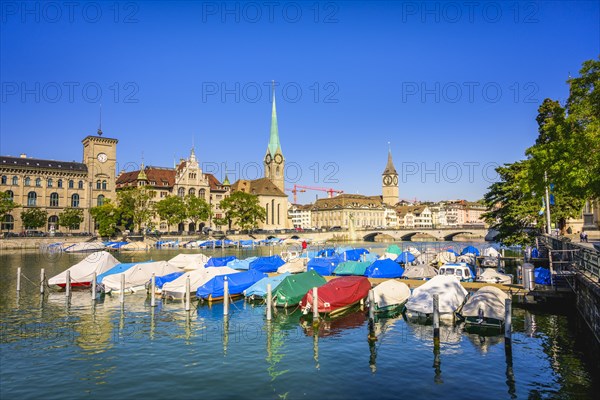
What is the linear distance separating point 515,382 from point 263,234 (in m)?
121

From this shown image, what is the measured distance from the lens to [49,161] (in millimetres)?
119312

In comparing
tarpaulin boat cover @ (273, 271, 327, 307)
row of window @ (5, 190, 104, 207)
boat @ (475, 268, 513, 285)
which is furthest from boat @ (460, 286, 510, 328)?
row of window @ (5, 190, 104, 207)

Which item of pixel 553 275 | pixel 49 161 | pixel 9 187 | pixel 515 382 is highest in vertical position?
pixel 49 161

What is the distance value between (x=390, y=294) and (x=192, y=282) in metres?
16.9

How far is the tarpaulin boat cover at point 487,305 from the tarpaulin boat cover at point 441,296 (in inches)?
39.1

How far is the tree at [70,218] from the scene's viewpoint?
108781mm

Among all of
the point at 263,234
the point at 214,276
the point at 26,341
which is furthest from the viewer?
the point at 263,234

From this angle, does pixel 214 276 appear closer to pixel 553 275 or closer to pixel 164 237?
pixel 553 275

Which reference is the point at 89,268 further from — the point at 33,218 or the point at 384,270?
the point at 33,218

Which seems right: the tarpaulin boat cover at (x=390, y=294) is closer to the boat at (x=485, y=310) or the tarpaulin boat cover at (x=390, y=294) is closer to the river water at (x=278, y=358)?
the river water at (x=278, y=358)

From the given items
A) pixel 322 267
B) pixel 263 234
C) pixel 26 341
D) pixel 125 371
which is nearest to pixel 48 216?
pixel 263 234

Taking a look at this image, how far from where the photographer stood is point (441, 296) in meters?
28.0

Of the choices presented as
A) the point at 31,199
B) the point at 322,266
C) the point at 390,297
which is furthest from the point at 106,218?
the point at 390,297

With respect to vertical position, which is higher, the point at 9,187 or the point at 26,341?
the point at 9,187
